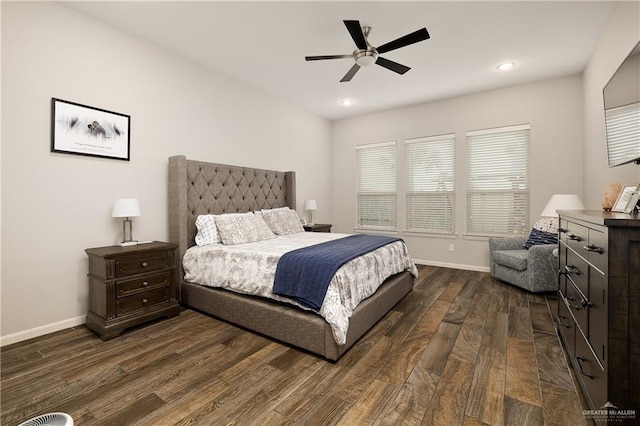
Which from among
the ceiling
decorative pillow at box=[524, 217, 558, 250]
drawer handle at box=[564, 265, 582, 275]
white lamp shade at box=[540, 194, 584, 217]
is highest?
the ceiling

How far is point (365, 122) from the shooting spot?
19.1 feet

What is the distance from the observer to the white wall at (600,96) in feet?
7.77

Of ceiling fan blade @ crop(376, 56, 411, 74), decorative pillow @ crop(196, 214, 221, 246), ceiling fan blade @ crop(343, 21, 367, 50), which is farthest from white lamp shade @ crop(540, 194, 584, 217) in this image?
decorative pillow @ crop(196, 214, 221, 246)

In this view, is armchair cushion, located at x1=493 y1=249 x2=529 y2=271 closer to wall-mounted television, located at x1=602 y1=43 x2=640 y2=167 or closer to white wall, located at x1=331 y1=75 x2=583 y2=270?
white wall, located at x1=331 y1=75 x2=583 y2=270

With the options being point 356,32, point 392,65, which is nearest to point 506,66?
point 392,65

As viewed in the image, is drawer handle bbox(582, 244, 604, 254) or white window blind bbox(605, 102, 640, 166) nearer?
drawer handle bbox(582, 244, 604, 254)

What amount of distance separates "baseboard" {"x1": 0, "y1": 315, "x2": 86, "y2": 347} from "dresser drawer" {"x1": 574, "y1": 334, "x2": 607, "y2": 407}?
12.7ft

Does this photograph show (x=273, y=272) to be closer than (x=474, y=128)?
Yes

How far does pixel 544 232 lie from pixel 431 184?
6.03 feet

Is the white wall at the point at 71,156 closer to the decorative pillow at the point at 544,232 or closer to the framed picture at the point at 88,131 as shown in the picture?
the framed picture at the point at 88,131

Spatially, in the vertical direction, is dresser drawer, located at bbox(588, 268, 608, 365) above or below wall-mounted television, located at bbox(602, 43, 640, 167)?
below

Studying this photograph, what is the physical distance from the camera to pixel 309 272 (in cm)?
228

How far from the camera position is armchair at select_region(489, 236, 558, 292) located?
11.3 ft
